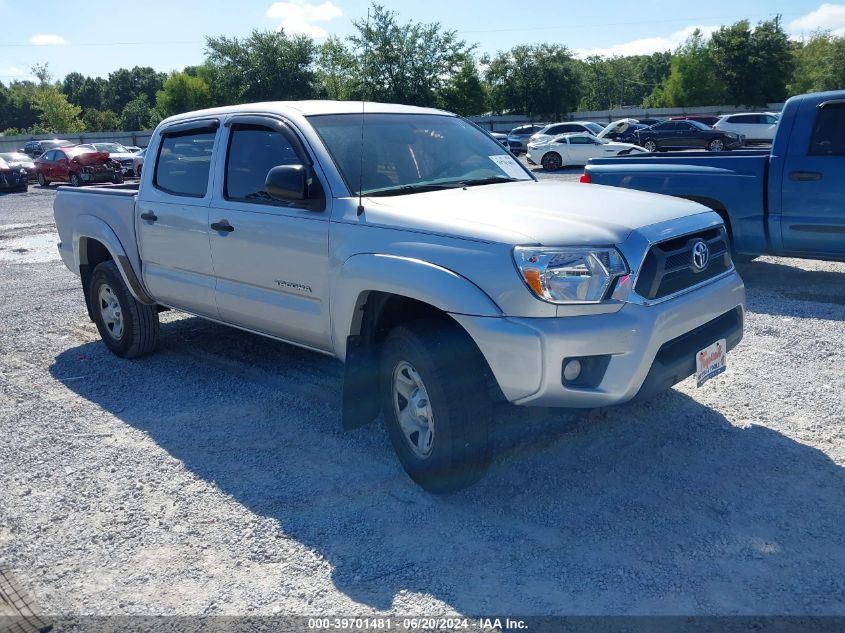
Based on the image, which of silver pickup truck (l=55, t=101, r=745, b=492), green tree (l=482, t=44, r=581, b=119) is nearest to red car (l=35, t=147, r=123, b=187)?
silver pickup truck (l=55, t=101, r=745, b=492)

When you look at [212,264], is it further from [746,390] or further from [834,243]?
[834,243]

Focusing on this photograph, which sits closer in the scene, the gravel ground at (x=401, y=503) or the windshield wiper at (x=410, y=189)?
the gravel ground at (x=401, y=503)

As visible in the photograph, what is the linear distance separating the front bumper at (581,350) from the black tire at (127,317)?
140 inches

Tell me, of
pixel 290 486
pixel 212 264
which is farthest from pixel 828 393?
pixel 212 264

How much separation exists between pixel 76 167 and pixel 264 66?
97.8 feet

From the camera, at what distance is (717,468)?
3.98m

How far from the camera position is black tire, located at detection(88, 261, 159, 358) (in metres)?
6.02

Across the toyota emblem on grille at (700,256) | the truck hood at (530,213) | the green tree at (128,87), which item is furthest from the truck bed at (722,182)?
the green tree at (128,87)

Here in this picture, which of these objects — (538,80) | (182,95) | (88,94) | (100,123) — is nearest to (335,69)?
(538,80)

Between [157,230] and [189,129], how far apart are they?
76cm

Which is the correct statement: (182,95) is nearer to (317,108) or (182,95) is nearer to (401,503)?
(317,108)

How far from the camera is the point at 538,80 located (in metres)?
54.6

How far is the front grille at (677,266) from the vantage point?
137 inches

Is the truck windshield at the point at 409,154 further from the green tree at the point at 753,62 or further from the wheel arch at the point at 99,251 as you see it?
the green tree at the point at 753,62
